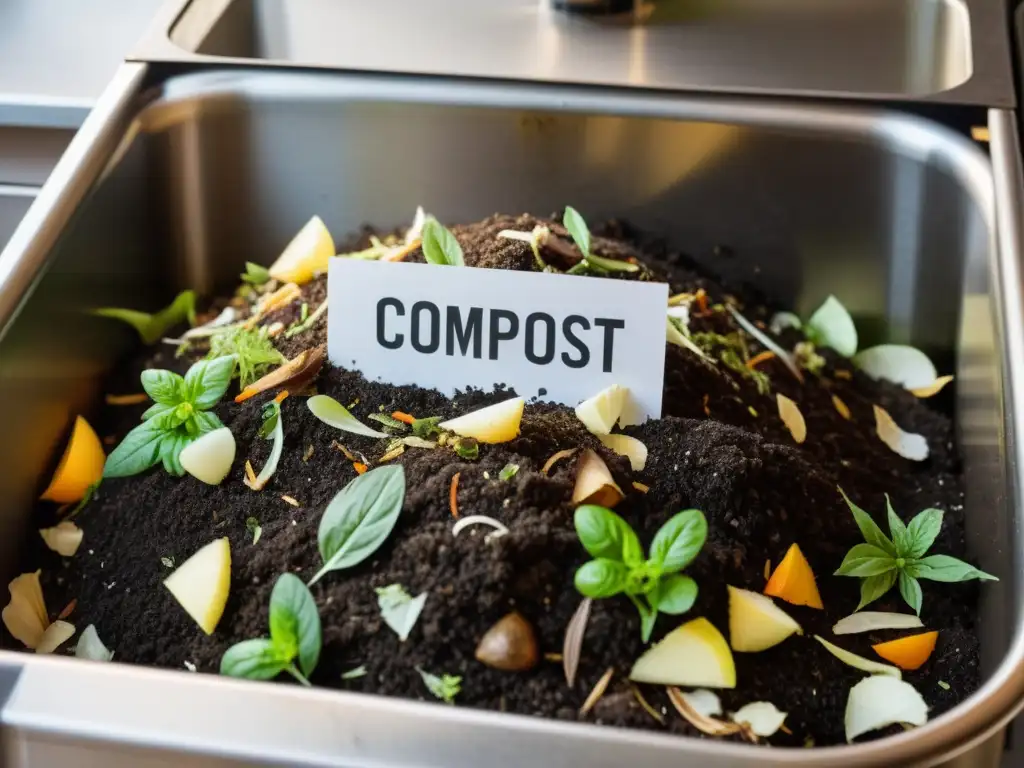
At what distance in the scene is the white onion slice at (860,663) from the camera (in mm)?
518

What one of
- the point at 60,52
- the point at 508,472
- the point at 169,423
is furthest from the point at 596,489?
the point at 60,52

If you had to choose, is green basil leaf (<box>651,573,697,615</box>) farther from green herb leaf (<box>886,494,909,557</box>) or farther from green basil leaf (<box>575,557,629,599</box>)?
green herb leaf (<box>886,494,909,557</box>)

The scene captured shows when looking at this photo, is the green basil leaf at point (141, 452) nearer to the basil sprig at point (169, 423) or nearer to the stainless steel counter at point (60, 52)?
the basil sprig at point (169, 423)

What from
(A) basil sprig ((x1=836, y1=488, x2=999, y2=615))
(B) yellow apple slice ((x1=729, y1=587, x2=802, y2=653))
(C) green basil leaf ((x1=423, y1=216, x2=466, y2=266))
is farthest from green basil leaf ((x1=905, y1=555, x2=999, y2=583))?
(C) green basil leaf ((x1=423, y1=216, x2=466, y2=266))

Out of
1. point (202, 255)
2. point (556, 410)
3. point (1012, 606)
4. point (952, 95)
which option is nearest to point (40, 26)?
point (202, 255)

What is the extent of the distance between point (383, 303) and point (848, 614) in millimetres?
321

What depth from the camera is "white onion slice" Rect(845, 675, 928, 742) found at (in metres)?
0.49

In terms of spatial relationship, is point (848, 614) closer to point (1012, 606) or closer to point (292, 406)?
point (1012, 606)

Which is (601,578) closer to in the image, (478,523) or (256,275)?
(478,523)

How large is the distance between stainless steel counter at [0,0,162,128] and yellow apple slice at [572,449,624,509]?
0.53 metres

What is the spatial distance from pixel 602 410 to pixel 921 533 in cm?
19

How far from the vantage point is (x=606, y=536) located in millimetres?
480

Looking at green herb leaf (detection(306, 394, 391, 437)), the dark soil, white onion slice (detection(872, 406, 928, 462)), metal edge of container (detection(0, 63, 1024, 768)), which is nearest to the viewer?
metal edge of container (detection(0, 63, 1024, 768))

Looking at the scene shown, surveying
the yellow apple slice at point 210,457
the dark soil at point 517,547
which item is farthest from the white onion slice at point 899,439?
the yellow apple slice at point 210,457
